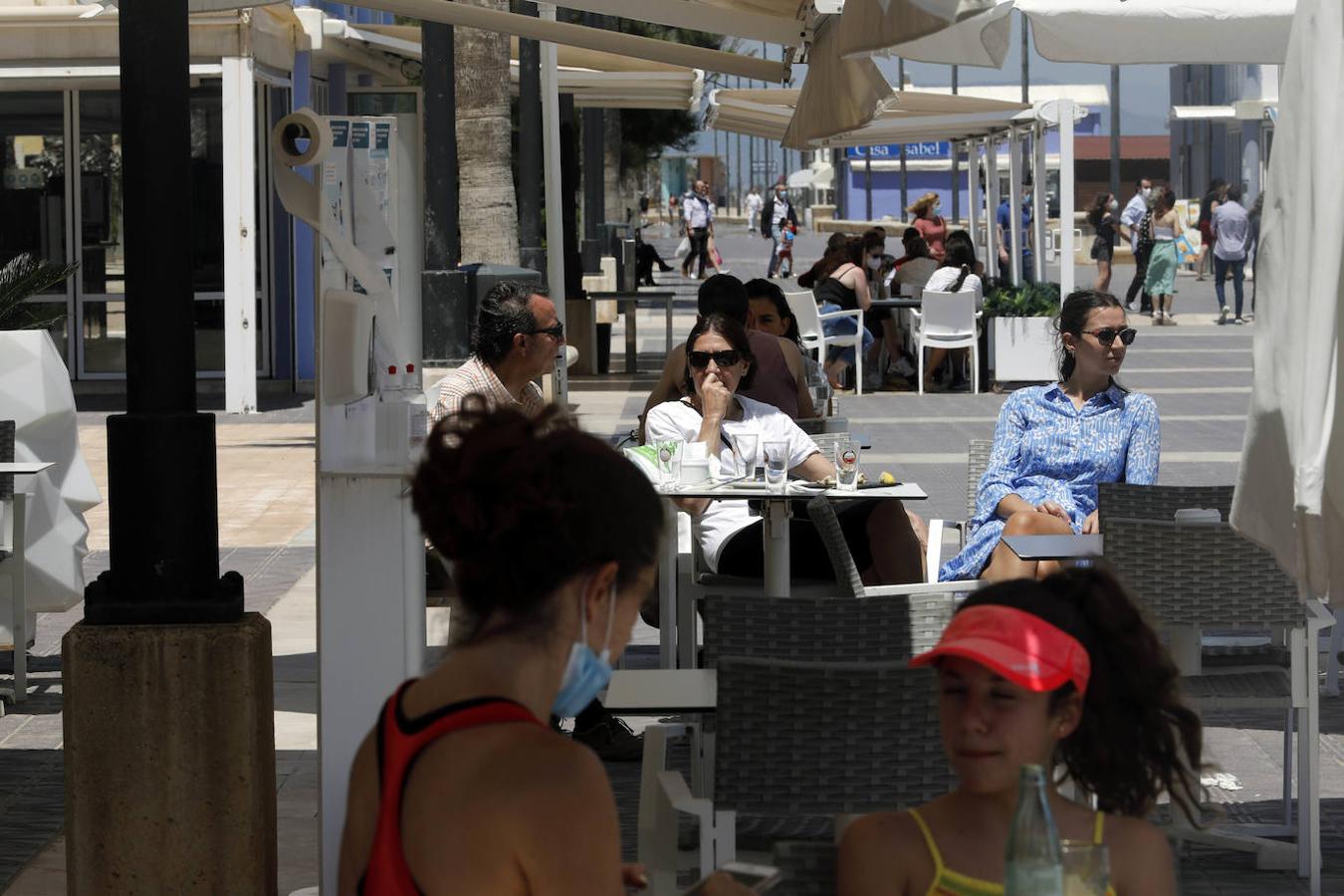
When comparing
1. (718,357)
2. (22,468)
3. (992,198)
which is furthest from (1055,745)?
(992,198)

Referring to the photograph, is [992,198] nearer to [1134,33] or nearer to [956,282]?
[956,282]

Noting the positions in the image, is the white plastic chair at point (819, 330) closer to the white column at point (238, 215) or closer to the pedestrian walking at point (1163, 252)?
the white column at point (238, 215)

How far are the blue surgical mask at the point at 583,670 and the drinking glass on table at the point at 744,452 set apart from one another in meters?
4.46

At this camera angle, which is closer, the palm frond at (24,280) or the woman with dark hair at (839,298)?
the palm frond at (24,280)

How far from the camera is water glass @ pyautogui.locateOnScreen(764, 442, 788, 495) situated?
6223mm

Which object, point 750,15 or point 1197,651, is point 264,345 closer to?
point 750,15

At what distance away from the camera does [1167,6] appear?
805 centimetres

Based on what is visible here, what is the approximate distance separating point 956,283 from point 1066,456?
11.7 metres

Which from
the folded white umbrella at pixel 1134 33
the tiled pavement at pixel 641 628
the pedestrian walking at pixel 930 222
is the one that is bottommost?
the tiled pavement at pixel 641 628

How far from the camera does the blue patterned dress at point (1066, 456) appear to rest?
6.30 m

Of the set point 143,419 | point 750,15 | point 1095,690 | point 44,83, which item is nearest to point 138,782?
point 143,419

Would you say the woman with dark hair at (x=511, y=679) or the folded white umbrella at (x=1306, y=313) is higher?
the folded white umbrella at (x=1306, y=313)

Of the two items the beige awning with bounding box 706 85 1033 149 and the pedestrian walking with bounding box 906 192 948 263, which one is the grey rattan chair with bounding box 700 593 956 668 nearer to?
the beige awning with bounding box 706 85 1033 149

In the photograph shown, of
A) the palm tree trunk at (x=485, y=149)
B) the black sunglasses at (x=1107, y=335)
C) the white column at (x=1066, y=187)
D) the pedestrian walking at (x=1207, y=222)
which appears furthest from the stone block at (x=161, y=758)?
the pedestrian walking at (x=1207, y=222)
